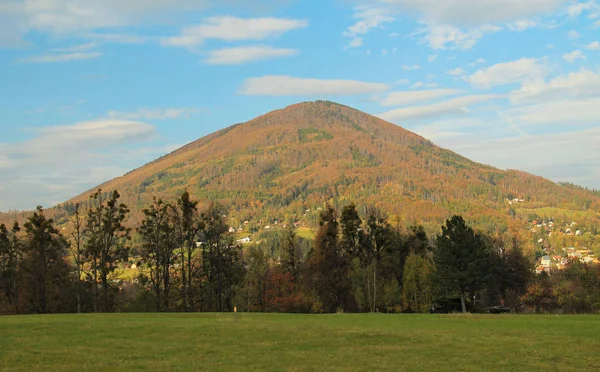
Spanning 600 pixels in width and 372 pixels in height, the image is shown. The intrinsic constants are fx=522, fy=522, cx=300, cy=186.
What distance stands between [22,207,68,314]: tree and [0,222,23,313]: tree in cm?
545

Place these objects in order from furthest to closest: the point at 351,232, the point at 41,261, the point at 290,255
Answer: the point at 290,255 < the point at 351,232 < the point at 41,261

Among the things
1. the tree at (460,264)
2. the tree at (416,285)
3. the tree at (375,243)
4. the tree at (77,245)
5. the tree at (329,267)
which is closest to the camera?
the tree at (77,245)

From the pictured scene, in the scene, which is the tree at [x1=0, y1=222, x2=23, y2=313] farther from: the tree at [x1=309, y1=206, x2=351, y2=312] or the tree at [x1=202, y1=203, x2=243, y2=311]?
the tree at [x1=309, y1=206, x2=351, y2=312]

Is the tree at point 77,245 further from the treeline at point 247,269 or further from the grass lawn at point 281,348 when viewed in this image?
the grass lawn at point 281,348

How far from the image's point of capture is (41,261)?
218ft

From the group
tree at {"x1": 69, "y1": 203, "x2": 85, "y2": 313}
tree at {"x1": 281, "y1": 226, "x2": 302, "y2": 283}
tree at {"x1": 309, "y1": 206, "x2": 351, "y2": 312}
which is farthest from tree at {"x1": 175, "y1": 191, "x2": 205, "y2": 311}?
tree at {"x1": 281, "y1": 226, "x2": 302, "y2": 283}

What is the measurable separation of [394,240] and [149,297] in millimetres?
40757

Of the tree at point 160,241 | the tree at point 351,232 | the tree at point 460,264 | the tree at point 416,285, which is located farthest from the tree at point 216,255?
the tree at point 460,264

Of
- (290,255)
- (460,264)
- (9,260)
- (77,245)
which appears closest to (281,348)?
(77,245)

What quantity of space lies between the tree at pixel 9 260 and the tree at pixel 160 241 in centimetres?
1730

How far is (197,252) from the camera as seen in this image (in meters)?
81.6

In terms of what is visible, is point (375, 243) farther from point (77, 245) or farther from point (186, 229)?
point (77, 245)

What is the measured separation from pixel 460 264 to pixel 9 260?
209ft

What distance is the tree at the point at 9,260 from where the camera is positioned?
235 ft
